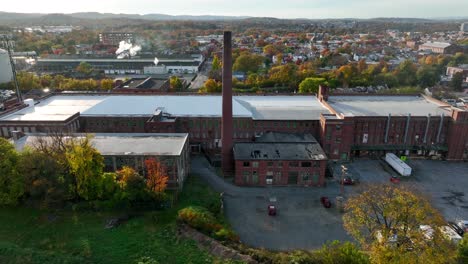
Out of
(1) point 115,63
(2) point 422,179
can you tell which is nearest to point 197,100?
(2) point 422,179

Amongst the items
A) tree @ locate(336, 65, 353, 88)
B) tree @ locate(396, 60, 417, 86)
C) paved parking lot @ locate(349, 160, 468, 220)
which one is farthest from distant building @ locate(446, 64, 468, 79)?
paved parking lot @ locate(349, 160, 468, 220)

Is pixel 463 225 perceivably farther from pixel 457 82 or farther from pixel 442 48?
pixel 442 48

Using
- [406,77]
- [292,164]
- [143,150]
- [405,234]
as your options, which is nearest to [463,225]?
[405,234]

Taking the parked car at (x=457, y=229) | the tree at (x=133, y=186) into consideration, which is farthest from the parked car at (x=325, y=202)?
the tree at (x=133, y=186)

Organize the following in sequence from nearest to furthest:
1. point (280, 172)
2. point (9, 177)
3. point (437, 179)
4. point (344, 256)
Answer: point (344, 256)
point (9, 177)
point (280, 172)
point (437, 179)

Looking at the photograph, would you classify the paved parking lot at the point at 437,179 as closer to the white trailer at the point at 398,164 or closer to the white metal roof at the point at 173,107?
the white trailer at the point at 398,164

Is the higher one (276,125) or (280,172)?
(276,125)
